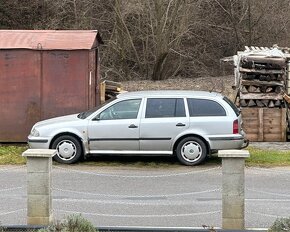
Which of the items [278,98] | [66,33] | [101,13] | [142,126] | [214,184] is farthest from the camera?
[101,13]

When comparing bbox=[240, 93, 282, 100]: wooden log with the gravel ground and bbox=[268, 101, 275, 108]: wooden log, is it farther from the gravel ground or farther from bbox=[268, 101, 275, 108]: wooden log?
the gravel ground

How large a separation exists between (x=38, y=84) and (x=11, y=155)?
200cm

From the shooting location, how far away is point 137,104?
14.4 meters

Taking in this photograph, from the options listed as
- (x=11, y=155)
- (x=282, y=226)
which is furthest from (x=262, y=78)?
(x=282, y=226)

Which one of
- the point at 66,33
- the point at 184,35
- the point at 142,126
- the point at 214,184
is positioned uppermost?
the point at 184,35

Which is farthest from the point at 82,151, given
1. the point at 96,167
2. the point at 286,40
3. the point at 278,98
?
the point at 286,40

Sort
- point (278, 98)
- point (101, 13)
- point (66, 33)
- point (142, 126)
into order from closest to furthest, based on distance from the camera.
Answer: point (142, 126)
point (66, 33)
point (278, 98)
point (101, 13)

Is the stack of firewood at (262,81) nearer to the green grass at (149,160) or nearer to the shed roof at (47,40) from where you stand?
the green grass at (149,160)

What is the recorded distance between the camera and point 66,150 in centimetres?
1422

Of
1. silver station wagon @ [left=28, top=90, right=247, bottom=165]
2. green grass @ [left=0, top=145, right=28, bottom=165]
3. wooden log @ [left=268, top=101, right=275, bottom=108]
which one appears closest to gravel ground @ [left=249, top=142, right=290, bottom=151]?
wooden log @ [left=268, top=101, right=275, bottom=108]

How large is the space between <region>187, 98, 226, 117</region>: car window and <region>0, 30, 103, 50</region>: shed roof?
3250mm

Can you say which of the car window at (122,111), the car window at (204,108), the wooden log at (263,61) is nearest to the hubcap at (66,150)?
the car window at (122,111)

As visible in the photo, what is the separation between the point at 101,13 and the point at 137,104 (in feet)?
59.7

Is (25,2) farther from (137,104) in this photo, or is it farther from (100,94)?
(137,104)
